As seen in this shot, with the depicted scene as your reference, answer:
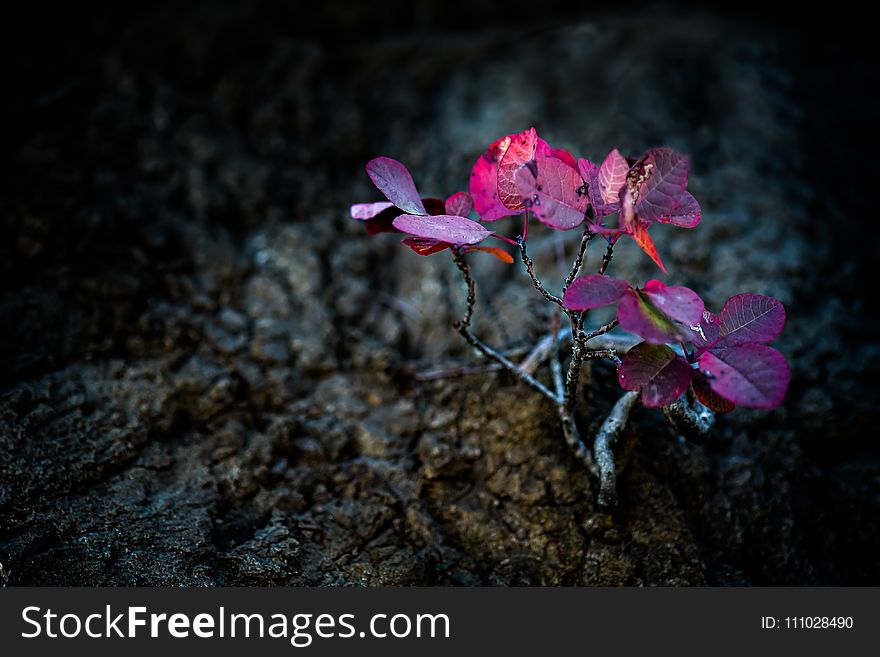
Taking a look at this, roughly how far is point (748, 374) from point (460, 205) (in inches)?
19.5

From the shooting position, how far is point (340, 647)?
37.3 inches

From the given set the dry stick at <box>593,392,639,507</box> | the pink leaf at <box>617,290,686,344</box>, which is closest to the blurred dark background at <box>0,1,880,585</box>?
the dry stick at <box>593,392,639,507</box>

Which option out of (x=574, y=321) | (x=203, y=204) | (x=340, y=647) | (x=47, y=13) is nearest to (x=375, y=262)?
(x=203, y=204)

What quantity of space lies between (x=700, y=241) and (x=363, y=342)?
95cm

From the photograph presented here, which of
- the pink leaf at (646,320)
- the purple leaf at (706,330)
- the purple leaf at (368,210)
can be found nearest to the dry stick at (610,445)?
the purple leaf at (706,330)

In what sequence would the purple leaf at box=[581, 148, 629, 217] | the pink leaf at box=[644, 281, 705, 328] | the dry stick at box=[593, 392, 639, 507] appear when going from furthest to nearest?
the dry stick at box=[593, 392, 639, 507] → the purple leaf at box=[581, 148, 629, 217] → the pink leaf at box=[644, 281, 705, 328]

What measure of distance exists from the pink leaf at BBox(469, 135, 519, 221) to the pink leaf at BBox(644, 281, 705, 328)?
25cm

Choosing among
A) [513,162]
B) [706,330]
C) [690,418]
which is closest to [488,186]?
[513,162]

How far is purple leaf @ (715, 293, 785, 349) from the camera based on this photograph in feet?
2.93

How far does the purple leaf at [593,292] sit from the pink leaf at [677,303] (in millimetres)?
37

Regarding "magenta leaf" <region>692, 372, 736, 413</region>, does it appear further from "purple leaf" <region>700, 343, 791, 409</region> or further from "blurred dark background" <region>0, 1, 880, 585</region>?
"blurred dark background" <region>0, 1, 880, 585</region>

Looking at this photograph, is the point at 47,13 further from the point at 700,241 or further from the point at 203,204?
the point at 700,241

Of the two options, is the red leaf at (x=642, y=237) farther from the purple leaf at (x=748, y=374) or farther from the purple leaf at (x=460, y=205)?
the purple leaf at (x=460, y=205)

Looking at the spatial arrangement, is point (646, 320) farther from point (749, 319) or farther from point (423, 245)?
point (423, 245)
